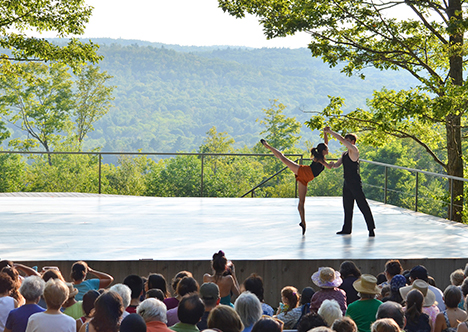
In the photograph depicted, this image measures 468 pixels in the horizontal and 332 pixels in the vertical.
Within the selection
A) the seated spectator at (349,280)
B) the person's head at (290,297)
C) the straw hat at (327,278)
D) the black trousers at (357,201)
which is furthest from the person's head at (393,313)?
the black trousers at (357,201)

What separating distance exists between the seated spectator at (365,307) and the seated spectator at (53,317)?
1.77 metres

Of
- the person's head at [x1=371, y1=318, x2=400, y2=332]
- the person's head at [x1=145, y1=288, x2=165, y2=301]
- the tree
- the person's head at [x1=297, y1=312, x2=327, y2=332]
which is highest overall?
the tree

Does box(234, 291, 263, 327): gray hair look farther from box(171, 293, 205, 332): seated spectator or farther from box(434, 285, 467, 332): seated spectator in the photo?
box(434, 285, 467, 332): seated spectator

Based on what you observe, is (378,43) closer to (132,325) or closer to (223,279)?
(223,279)

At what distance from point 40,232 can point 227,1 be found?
256 inches

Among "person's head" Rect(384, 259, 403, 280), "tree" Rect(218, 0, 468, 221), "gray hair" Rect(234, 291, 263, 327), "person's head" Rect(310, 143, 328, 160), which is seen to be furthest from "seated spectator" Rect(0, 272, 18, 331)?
"tree" Rect(218, 0, 468, 221)

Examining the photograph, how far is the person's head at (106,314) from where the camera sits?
283 centimetres

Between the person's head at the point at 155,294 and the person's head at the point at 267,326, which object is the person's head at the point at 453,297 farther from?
the person's head at the point at 155,294

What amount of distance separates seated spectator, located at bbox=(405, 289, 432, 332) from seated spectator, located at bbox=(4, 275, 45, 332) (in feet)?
7.11

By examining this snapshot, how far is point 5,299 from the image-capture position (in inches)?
135

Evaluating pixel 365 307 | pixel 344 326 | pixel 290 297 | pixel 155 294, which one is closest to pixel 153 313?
pixel 155 294

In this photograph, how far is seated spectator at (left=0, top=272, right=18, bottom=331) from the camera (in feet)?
11.1

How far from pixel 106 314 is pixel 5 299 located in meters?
0.97

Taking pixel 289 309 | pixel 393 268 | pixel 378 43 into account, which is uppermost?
pixel 378 43
